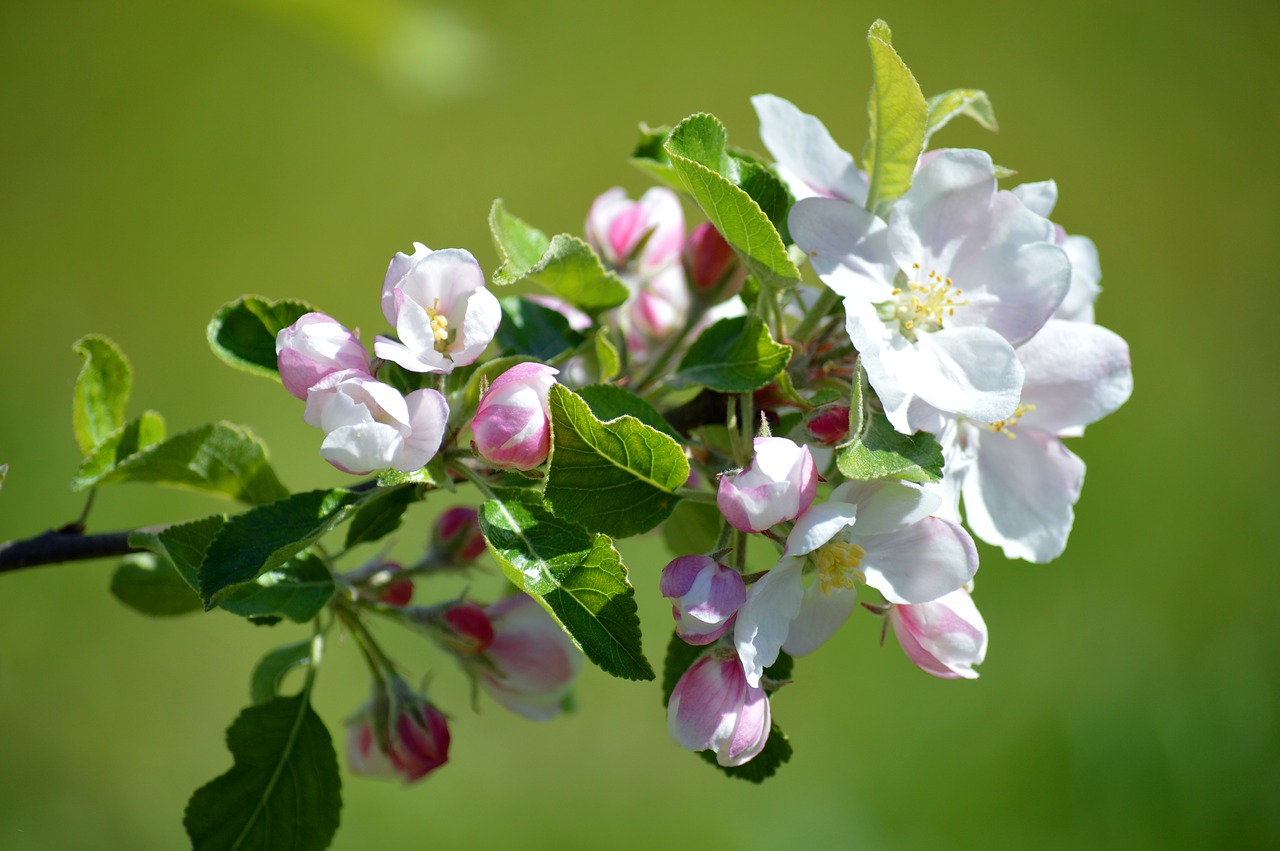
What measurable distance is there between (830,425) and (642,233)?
0.30 metres

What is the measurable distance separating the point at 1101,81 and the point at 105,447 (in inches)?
132

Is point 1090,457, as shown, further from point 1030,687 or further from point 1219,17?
point 1219,17

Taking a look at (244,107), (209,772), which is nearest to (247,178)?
(244,107)

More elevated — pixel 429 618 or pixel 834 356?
pixel 834 356

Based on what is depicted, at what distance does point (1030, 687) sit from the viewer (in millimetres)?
2104

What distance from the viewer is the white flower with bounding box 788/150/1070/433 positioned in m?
0.54

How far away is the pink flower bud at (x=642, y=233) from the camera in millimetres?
771

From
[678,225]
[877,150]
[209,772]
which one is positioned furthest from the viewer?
[209,772]

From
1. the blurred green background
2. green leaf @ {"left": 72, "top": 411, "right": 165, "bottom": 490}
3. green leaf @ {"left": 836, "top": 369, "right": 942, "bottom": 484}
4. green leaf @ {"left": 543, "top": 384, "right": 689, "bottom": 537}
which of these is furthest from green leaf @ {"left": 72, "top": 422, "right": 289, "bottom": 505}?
the blurred green background

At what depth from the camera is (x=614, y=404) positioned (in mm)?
536

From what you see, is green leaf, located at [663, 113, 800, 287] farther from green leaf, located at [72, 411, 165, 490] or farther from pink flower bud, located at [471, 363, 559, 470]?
green leaf, located at [72, 411, 165, 490]

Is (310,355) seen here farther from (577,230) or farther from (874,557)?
(577,230)

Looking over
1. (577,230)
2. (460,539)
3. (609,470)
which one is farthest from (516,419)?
(577,230)

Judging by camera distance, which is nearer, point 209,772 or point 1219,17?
point 209,772
